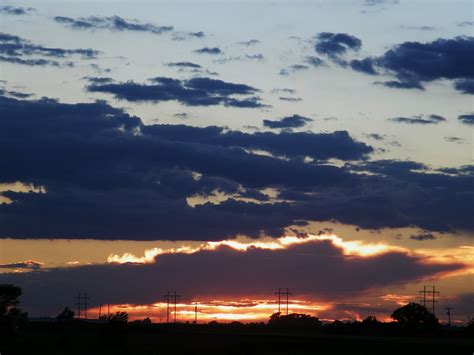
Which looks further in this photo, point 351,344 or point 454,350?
point 351,344

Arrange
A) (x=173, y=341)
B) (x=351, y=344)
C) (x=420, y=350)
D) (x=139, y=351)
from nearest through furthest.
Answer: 1. (x=139, y=351)
2. (x=420, y=350)
3. (x=351, y=344)
4. (x=173, y=341)

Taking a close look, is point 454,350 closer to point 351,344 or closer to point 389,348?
point 389,348

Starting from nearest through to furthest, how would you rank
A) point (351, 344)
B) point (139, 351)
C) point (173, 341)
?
point (139, 351)
point (351, 344)
point (173, 341)

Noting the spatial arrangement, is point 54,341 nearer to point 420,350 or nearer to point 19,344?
point 19,344

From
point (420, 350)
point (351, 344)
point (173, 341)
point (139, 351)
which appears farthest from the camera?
point (173, 341)

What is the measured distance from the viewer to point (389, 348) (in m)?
141

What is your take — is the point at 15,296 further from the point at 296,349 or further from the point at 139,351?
the point at 296,349

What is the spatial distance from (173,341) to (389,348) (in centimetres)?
4210

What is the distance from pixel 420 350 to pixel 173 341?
156 feet

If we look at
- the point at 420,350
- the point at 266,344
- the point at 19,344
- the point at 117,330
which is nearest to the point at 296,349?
the point at 266,344

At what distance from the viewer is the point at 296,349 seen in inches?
5679

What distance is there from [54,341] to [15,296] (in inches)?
847

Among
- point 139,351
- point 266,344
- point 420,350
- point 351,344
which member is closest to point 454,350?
point 420,350

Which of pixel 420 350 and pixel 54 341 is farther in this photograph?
pixel 54 341
